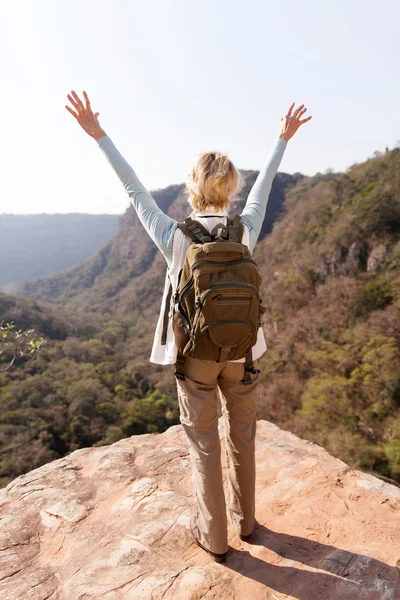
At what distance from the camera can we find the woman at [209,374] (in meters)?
1.69

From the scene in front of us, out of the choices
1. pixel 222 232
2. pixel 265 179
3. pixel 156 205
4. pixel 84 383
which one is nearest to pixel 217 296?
pixel 222 232

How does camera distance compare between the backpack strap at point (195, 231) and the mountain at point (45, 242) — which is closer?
the backpack strap at point (195, 231)

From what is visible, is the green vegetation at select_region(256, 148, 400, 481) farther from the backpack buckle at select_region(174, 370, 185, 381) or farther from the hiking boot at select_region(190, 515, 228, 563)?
the backpack buckle at select_region(174, 370, 185, 381)

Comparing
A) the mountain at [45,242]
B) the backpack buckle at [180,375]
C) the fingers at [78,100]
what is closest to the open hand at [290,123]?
the fingers at [78,100]

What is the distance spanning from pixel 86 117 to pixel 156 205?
0.65m

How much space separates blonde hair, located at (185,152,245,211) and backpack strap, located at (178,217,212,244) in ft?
0.35

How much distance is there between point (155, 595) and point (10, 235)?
141872mm

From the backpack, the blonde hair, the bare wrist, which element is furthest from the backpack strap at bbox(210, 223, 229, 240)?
the bare wrist

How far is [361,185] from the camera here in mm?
31281

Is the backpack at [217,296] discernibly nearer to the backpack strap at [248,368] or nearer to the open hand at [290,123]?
the backpack strap at [248,368]

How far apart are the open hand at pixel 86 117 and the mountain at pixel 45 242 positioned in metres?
108

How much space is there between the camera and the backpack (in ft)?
5.08

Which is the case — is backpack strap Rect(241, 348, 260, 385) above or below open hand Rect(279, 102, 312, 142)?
below

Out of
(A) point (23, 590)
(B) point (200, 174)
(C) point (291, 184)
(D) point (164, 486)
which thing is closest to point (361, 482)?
(D) point (164, 486)
